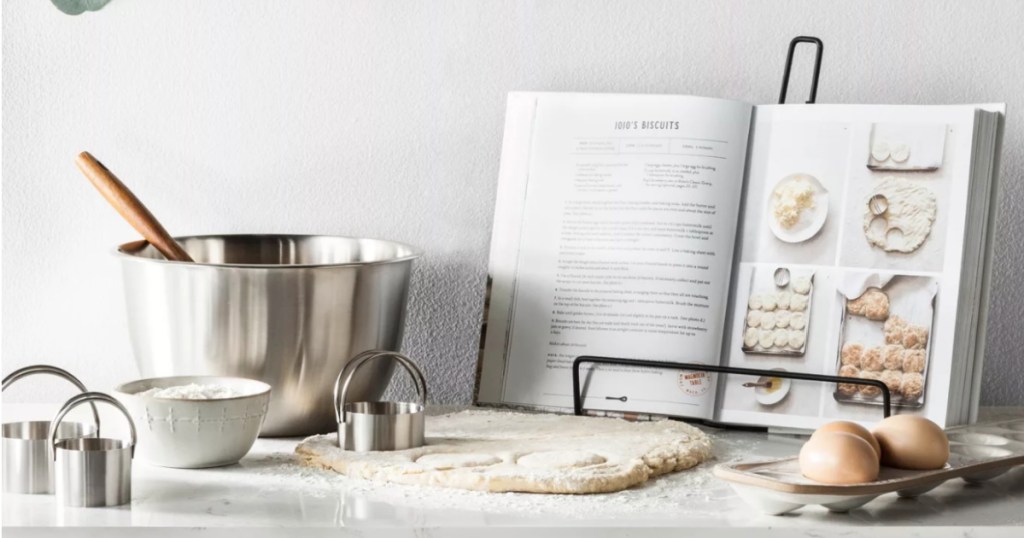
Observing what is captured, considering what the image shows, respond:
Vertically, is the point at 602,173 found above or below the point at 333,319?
above

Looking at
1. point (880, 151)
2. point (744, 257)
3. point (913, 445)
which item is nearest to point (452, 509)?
point (913, 445)

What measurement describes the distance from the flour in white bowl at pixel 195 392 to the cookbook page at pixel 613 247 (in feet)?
0.94

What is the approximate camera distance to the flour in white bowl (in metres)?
0.85

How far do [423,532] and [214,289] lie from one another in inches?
12.5

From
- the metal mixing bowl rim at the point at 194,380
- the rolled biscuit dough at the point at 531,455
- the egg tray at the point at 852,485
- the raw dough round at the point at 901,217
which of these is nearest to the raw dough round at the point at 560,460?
the rolled biscuit dough at the point at 531,455

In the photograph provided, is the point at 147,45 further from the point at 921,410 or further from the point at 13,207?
the point at 921,410

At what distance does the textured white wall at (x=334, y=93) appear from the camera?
1158mm

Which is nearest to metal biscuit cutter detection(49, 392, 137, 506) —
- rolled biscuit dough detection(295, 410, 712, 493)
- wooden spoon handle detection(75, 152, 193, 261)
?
rolled biscuit dough detection(295, 410, 712, 493)

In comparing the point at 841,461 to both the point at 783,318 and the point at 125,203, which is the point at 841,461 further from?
the point at 125,203

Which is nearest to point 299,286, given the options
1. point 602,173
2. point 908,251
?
point 602,173

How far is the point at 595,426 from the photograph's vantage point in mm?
974

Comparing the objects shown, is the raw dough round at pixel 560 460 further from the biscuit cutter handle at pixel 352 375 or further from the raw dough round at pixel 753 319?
the raw dough round at pixel 753 319

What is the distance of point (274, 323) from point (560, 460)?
0.90ft

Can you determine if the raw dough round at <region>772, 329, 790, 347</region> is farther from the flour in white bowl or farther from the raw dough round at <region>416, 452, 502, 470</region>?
the flour in white bowl
